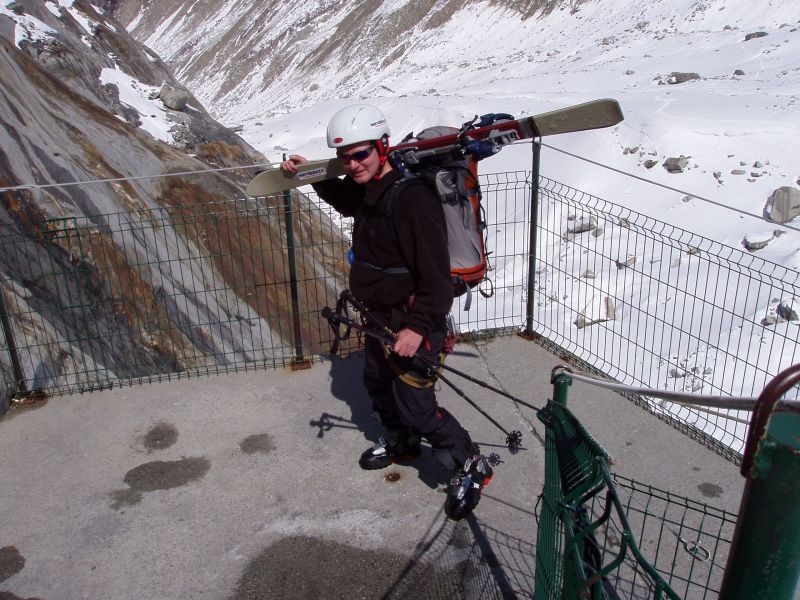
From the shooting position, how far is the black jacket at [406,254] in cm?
381

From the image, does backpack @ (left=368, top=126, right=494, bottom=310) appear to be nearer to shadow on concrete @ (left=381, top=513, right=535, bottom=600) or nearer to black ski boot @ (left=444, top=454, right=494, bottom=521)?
black ski boot @ (left=444, top=454, right=494, bottom=521)

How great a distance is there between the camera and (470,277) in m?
4.34

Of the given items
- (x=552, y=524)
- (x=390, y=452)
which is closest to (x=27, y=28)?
(x=390, y=452)

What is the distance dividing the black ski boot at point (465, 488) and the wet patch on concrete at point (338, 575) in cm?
39

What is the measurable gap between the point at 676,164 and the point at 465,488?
12624mm

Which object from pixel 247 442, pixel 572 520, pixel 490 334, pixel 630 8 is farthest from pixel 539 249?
pixel 630 8

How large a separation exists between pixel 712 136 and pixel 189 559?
14.6 metres

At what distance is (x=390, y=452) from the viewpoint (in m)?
4.81

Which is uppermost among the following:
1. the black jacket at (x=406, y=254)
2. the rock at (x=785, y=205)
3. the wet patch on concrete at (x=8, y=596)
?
the black jacket at (x=406, y=254)

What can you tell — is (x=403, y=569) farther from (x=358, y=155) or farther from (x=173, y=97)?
(x=173, y=97)

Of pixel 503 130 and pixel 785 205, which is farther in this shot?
pixel 785 205

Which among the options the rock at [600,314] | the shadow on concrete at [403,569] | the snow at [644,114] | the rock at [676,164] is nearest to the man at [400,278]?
the shadow on concrete at [403,569]

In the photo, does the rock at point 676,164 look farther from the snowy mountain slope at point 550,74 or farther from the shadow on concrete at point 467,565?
the shadow on concrete at point 467,565

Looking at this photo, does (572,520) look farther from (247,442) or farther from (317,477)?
(247,442)
